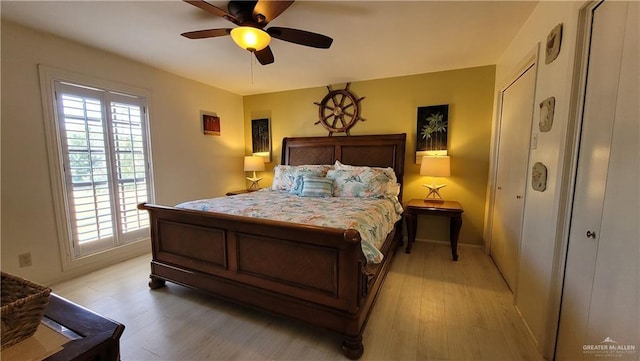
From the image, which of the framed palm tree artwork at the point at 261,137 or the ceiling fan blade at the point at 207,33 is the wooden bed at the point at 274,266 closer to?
the ceiling fan blade at the point at 207,33

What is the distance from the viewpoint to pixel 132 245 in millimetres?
3111

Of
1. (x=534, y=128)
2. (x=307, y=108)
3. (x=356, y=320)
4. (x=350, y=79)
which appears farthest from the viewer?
(x=307, y=108)

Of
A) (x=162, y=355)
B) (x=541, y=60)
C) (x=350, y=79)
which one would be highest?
(x=350, y=79)

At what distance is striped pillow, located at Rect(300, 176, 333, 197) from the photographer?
3025 millimetres

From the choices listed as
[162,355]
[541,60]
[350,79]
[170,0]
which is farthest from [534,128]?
[162,355]

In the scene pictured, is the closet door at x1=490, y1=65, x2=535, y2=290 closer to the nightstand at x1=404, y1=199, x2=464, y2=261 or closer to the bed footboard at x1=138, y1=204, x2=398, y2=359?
the nightstand at x1=404, y1=199, x2=464, y2=261

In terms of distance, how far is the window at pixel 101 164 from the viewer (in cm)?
254

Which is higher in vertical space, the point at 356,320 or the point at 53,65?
the point at 53,65

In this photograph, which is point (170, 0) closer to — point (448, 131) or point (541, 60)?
point (541, 60)

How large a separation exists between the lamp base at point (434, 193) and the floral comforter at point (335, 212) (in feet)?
2.48

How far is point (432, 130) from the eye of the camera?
3.44 meters

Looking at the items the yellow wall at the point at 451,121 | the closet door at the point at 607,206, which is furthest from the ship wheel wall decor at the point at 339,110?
the closet door at the point at 607,206

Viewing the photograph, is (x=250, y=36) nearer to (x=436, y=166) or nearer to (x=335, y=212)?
(x=335, y=212)

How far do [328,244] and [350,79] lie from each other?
289 centimetres
